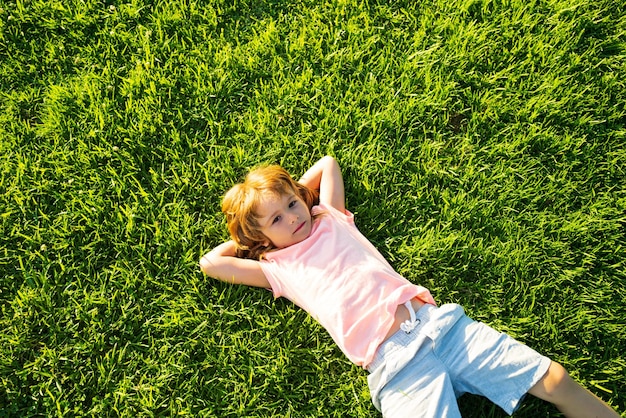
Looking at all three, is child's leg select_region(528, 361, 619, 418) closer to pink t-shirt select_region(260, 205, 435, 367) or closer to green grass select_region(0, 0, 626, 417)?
green grass select_region(0, 0, 626, 417)

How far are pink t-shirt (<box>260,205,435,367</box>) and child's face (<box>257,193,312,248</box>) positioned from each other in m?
0.05

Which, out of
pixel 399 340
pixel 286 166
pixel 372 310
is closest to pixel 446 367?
pixel 399 340

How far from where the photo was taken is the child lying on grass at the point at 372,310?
250 centimetres

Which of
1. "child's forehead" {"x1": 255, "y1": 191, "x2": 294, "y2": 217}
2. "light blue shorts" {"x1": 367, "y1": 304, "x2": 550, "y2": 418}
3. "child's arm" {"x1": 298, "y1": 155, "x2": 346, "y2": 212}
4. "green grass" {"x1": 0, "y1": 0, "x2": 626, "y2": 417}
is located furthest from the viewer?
"child's arm" {"x1": 298, "y1": 155, "x2": 346, "y2": 212}

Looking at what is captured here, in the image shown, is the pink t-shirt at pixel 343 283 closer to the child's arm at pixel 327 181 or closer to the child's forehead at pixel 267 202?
the child's arm at pixel 327 181

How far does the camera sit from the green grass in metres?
2.82

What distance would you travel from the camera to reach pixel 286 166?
316cm

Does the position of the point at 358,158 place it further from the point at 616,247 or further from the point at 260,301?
the point at 616,247

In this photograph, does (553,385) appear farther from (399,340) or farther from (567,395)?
(399,340)

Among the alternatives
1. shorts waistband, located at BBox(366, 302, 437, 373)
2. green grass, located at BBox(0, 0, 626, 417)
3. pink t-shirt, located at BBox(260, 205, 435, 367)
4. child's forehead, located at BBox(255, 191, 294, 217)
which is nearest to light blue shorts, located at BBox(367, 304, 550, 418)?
shorts waistband, located at BBox(366, 302, 437, 373)

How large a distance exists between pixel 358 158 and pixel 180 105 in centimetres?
108

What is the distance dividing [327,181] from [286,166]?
30cm

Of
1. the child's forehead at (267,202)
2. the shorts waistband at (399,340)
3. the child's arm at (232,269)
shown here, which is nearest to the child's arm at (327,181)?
the child's forehead at (267,202)

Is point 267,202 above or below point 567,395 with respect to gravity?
above
